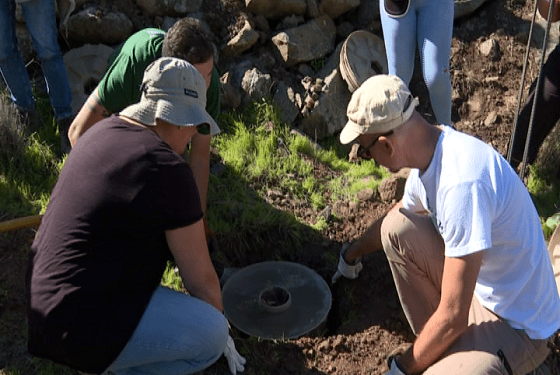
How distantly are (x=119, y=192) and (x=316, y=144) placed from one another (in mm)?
2487

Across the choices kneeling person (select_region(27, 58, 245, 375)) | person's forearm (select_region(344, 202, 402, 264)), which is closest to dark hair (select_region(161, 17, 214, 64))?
kneeling person (select_region(27, 58, 245, 375))

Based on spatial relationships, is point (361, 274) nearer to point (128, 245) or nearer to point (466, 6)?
point (128, 245)

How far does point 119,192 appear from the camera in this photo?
7.72 feet

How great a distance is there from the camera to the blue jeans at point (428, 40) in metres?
3.90

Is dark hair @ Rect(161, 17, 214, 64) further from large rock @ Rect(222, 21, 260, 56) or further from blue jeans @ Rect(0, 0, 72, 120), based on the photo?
large rock @ Rect(222, 21, 260, 56)

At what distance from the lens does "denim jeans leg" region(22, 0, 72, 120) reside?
13.5 ft

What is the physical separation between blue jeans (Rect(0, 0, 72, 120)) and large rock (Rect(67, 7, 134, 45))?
558mm

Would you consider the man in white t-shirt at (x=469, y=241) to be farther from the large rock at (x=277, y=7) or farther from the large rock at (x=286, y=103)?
the large rock at (x=277, y=7)

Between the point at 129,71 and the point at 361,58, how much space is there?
6.89ft

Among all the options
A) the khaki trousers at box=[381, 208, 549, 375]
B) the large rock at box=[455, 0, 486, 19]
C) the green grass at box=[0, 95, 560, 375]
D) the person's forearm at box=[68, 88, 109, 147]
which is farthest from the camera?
the large rock at box=[455, 0, 486, 19]

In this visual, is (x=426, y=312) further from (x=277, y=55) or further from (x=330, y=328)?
(x=277, y=55)

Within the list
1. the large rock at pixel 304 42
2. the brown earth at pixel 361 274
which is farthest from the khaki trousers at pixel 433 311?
the large rock at pixel 304 42

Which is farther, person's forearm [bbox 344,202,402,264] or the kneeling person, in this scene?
person's forearm [bbox 344,202,402,264]

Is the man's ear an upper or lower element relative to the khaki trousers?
upper
